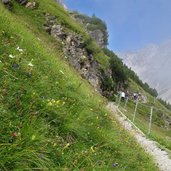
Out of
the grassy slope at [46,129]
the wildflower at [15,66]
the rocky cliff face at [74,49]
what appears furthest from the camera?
the rocky cliff face at [74,49]

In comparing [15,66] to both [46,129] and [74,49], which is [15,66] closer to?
[46,129]

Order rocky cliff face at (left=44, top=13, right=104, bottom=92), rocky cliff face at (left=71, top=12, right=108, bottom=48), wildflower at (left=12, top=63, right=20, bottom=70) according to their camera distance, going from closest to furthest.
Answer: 1. wildflower at (left=12, top=63, right=20, bottom=70)
2. rocky cliff face at (left=44, top=13, right=104, bottom=92)
3. rocky cliff face at (left=71, top=12, right=108, bottom=48)

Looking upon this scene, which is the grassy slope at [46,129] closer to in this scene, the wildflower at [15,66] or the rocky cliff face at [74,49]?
the wildflower at [15,66]

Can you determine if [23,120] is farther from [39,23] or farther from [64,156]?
[39,23]

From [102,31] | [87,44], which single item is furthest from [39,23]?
[102,31]


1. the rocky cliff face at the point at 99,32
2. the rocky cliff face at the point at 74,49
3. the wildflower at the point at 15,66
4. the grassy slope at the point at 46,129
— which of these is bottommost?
the grassy slope at the point at 46,129

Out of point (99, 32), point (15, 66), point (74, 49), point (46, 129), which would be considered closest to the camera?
point (46, 129)

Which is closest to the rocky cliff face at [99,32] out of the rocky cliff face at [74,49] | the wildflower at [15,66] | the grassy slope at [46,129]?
the rocky cliff face at [74,49]

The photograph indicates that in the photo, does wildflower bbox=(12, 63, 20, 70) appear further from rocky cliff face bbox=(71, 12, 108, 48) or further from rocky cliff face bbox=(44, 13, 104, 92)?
rocky cliff face bbox=(71, 12, 108, 48)

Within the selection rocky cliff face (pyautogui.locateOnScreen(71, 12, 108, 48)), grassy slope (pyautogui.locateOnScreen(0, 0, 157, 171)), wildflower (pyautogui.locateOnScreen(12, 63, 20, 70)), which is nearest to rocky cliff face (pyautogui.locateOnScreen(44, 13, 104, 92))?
grassy slope (pyautogui.locateOnScreen(0, 0, 157, 171))

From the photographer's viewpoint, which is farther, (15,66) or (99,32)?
(99,32)

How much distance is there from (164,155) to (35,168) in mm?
11941

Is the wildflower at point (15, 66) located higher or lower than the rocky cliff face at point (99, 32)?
lower

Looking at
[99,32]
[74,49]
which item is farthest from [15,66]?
[99,32]
